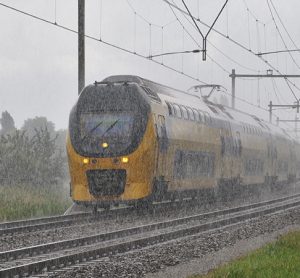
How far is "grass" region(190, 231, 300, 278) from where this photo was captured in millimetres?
8570

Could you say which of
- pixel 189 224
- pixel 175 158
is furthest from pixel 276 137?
pixel 189 224

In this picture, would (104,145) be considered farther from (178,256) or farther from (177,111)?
(178,256)

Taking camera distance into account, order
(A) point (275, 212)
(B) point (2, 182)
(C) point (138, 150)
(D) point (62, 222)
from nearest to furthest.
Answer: (D) point (62, 222) → (C) point (138, 150) → (A) point (275, 212) → (B) point (2, 182)

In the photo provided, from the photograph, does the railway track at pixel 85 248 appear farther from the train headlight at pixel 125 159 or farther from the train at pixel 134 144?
the train headlight at pixel 125 159

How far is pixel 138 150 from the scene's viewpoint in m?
17.9

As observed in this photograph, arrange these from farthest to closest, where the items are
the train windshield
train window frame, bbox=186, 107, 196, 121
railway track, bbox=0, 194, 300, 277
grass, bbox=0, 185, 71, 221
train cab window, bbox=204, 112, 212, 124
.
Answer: train cab window, bbox=204, 112, 212, 124 < train window frame, bbox=186, 107, 196, 121 < grass, bbox=0, 185, 71, 221 < the train windshield < railway track, bbox=0, 194, 300, 277

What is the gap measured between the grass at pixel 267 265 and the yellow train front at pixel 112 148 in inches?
263

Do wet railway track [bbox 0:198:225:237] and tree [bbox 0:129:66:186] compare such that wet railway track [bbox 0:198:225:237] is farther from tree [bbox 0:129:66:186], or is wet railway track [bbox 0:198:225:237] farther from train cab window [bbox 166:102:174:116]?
tree [bbox 0:129:66:186]

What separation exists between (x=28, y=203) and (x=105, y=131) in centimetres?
367

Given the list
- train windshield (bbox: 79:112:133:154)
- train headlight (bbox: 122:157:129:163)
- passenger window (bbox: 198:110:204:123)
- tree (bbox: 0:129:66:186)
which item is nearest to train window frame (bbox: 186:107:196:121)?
passenger window (bbox: 198:110:204:123)

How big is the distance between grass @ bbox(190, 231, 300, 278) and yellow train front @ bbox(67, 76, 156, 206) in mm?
6685

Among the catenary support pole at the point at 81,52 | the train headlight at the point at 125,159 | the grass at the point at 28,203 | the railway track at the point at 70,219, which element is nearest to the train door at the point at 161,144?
the train headlight at the point at 125,159

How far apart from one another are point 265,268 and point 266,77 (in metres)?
30.8

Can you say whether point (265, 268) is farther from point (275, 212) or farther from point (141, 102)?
point (275, 212)
